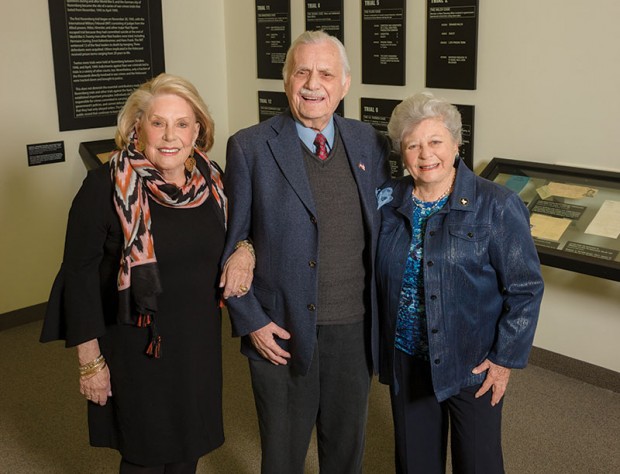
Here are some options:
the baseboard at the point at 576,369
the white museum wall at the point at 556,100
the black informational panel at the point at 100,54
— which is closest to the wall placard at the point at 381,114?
the white museum wall at the point at 556,100

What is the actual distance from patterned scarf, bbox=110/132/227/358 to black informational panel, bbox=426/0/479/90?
7.52 ft

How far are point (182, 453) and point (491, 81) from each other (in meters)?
2.59

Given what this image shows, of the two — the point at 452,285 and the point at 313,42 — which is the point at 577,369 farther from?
the point at 313,42

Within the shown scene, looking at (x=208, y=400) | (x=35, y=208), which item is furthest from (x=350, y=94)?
(x=208, y=400)

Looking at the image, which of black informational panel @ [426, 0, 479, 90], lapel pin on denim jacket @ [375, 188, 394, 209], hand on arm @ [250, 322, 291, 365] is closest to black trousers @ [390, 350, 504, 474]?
hand on arm @ [250, 322, 291, 365]

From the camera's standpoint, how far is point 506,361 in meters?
2.08

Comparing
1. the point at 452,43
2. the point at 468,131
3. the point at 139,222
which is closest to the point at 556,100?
the point at 468,131

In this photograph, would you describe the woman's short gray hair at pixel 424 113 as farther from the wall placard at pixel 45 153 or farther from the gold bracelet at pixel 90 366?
the wall placard at pixel 45 153

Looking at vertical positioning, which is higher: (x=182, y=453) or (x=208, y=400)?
(x=208, y=400)

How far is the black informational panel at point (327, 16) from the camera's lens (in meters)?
4.52

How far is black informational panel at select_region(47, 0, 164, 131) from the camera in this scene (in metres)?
4.41

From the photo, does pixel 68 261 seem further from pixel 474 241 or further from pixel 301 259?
pixel 474 241

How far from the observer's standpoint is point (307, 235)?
6.84 feet

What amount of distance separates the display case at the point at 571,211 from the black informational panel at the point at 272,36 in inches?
72.9
